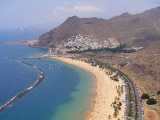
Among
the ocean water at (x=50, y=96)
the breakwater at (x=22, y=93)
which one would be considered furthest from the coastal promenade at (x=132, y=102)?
the breakwater at (x=22, y=93)

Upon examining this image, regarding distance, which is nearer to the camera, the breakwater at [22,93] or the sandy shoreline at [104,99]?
the sandy shoreline at [104,99]

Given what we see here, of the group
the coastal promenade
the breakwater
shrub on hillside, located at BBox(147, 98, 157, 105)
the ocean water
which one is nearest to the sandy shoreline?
the coastal promenade

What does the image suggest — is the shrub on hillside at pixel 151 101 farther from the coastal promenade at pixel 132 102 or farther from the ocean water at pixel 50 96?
the ocean water at pixel 50 96

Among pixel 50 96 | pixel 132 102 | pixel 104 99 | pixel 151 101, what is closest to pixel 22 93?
pixel 50 96

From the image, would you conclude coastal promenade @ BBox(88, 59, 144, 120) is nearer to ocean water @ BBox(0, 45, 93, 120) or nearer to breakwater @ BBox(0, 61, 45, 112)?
ocean water @ BBox(0, 45, 93, 120)

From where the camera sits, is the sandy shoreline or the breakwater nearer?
the sandy shoreline

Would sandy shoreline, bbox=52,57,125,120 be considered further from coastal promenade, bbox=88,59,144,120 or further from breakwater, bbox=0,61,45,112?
breakwater, bbox=0,61,45,112

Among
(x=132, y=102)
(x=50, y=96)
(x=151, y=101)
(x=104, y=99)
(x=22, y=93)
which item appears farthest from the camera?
(x=22, y=93)

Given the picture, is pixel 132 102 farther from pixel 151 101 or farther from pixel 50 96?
pixel 50 96

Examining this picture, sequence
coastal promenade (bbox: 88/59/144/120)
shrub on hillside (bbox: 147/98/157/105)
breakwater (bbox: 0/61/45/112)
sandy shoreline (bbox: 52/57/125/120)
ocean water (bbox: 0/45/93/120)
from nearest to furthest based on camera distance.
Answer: coastal promenade (bbox: 88/59/144/120) < sandy shoreline (bbox: 52/57/125/120) < ocean water (bbox: 0/45/93/120) < shrub on hillside (bbox: 147/98/157/105) < breakwater (bbox: 0/61/45/112)

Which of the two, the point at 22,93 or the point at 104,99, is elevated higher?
the point at 22,93

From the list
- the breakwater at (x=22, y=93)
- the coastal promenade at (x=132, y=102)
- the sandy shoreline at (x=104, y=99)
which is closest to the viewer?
Result: the coastal promenade at (x=132, y=102)

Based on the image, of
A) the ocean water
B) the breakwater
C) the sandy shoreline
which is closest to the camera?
the sandy shoreline
